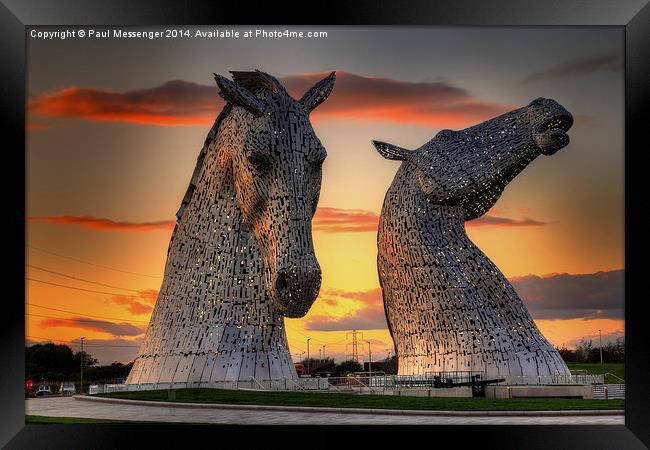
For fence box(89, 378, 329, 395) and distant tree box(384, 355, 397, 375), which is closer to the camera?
fence box(89, 378, 329, 395)

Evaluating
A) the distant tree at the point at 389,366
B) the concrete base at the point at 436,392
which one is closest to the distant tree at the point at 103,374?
the concrete base at the point at 436,392

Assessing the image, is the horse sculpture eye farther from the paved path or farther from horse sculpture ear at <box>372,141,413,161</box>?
horse sculpture ear at <box>372,141,413,161</box>

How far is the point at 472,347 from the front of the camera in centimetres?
2328

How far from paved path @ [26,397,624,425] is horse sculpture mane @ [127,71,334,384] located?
606mm

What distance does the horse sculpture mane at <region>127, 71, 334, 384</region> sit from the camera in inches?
570

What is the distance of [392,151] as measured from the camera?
25188 millimetres

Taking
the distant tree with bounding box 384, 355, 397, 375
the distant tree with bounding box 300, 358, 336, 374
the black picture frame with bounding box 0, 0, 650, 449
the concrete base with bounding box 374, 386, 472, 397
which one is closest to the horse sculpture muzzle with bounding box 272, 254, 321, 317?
the black picture frame with bounding box 0, 0, 650, 449

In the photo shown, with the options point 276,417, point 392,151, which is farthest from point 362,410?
point 392,151

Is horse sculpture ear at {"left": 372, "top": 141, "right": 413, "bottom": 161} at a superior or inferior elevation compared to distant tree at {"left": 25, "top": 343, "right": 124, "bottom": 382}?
superior

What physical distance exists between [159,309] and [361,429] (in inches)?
143
